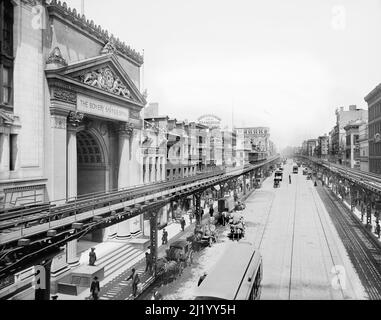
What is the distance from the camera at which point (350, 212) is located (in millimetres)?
44062

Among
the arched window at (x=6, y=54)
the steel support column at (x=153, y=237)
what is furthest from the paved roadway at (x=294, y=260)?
the arched window at (x=6, y=54)

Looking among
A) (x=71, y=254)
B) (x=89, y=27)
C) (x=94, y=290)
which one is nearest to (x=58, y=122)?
(x=89, y=27)

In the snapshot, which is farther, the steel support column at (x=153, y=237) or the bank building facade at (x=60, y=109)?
the steel support column at (x=153, y=237)

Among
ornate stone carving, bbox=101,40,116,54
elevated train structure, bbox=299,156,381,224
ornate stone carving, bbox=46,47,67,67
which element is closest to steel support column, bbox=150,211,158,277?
ornate stone carving, bbox=46,47,67,67

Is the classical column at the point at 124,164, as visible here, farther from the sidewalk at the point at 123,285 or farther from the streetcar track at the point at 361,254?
the streetcar track at the point at 361,254

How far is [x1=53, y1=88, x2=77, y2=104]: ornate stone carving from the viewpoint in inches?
819

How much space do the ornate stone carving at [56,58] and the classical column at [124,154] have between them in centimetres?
996

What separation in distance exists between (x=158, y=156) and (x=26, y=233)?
2749 cm

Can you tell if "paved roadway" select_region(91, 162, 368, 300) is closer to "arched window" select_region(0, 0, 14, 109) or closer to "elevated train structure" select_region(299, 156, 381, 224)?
"elevated train structure" select_region(299, 156, 381, 224)

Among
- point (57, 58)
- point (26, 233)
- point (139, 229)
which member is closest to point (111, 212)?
point (26, 233)

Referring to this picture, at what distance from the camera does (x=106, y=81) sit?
26062 millimetres

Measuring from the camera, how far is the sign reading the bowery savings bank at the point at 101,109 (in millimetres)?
23219

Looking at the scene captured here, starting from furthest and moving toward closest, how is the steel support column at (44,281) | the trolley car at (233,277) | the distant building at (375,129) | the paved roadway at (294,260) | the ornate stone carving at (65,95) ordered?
the distant building at (375,129) < the ornate stone carving at (65,95) < the paved roadway at (294,260) < the trolley car at (233,277) < the steel support column at (44,281)
